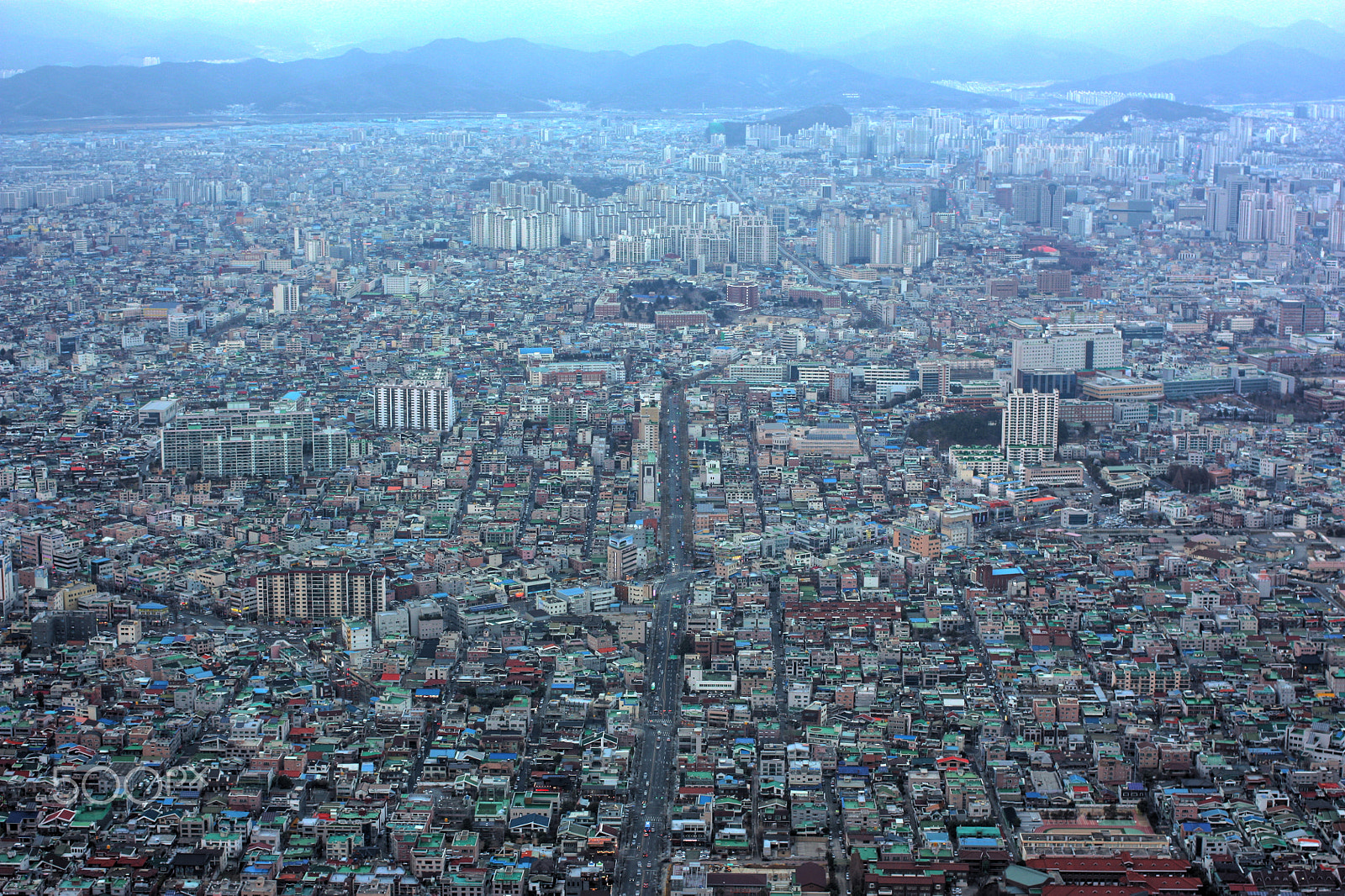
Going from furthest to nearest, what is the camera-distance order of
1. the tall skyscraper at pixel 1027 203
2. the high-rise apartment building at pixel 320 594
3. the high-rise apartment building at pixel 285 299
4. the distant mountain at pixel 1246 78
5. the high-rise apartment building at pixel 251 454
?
the distant mountain at pixel 1246 78
the tall skyscraper at pixel 1027 203
the high-rise apartment building at pixel 285 299
the high-rise apartment building at pixel 251 454
the high-rise apartment building at pixel 320 594

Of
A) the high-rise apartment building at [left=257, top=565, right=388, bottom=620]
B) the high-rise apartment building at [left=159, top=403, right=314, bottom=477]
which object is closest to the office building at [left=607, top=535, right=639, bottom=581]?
Answer: the high-rise apartment building at [left=257, top=565, right=388, bottom=620]

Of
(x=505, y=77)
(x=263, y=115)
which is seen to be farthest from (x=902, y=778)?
(x=505, y=77)

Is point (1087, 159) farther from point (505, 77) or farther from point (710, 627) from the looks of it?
point (710, 627)

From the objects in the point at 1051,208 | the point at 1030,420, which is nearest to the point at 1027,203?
the point at 1051,208

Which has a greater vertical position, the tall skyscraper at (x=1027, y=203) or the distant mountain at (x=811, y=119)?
the distant mountain at (x=811, y=119)

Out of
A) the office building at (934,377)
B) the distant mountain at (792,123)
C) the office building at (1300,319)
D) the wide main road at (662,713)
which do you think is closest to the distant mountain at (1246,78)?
the distant mountain at (792,123)

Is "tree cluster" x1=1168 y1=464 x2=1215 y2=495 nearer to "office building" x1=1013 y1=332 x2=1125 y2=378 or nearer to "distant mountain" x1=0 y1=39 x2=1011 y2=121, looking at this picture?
"office building" x1=1013 y1=332 x2=1125 y2=378

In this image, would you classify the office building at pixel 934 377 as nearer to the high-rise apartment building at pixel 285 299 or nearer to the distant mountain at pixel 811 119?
the high-rise apartment building at pixel 285 299
